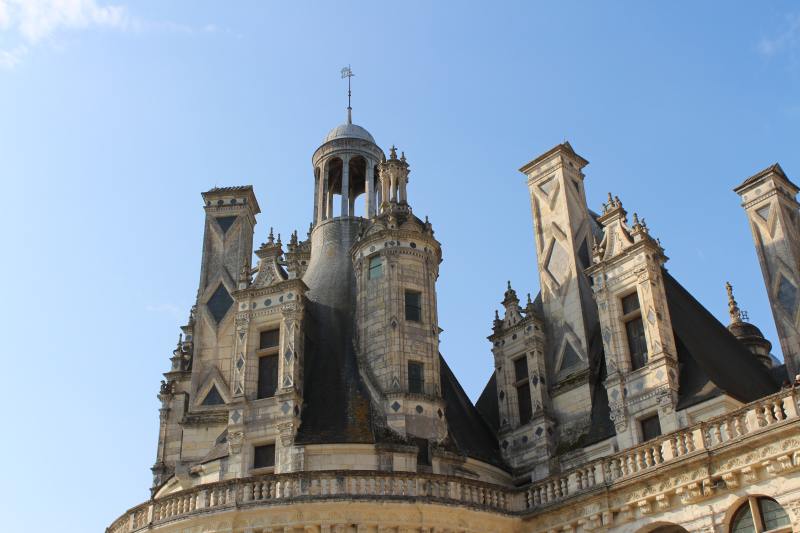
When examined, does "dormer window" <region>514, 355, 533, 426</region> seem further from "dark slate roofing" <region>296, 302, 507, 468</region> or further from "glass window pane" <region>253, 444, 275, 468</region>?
"glass window pane" <region>253, 444, 275, 468</region>

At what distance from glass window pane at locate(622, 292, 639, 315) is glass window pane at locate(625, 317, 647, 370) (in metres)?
0.31

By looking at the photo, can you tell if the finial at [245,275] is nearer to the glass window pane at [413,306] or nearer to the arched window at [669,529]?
the glass window pane at [413,306]

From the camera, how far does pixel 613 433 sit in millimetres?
25922

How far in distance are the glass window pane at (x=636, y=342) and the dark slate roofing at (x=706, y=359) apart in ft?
2.93

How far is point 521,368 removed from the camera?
3006 cm

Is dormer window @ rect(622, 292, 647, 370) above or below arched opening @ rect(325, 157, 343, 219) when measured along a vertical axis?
below

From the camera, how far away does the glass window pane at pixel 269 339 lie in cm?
2867

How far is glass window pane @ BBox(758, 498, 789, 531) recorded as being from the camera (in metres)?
19.7

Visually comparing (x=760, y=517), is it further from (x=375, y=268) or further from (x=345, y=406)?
(x=375, y=268)

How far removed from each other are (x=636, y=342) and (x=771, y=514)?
24.0ft

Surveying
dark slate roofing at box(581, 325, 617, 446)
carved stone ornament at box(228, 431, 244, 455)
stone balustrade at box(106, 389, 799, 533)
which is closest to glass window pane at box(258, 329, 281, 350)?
carved stone ornament at box(228, 431, 244, 455)

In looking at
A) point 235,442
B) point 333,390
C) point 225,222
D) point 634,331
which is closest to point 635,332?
point 634,331

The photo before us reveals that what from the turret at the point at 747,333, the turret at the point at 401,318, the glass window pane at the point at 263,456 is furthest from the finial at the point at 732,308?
the glass window pane at the point at 263,456

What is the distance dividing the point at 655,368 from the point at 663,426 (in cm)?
162
